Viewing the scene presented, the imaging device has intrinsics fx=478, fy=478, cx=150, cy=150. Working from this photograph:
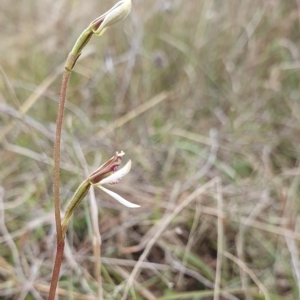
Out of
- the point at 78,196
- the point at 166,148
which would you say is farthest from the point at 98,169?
the point at 166,148

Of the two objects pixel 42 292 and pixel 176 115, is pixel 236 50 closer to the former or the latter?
pixel 176 115

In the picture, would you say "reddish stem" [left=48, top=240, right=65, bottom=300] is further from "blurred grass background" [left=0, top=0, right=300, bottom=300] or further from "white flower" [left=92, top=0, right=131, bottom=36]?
"blurred grass background" [left=0, top=0, right=300, bottom=300]

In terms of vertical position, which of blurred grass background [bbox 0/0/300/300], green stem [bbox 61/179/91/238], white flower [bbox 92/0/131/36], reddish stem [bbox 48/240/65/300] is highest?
blurred grass background [bbox 0/0/300/300]

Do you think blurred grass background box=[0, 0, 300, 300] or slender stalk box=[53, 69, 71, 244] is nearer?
slender stalk box=[53, 69, 71, 244]

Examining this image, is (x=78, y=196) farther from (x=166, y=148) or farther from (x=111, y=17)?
(x=166, y=148)

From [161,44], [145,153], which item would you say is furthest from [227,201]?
[161,44]

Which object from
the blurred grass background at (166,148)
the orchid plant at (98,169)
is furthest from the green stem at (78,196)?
the blurred grass background at (166,148)

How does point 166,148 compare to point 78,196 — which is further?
point 166,148

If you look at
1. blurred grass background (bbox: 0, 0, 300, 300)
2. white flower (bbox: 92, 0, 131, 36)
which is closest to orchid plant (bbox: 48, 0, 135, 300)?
Result: white flower (bbox: 92, 0, 131, 36)
